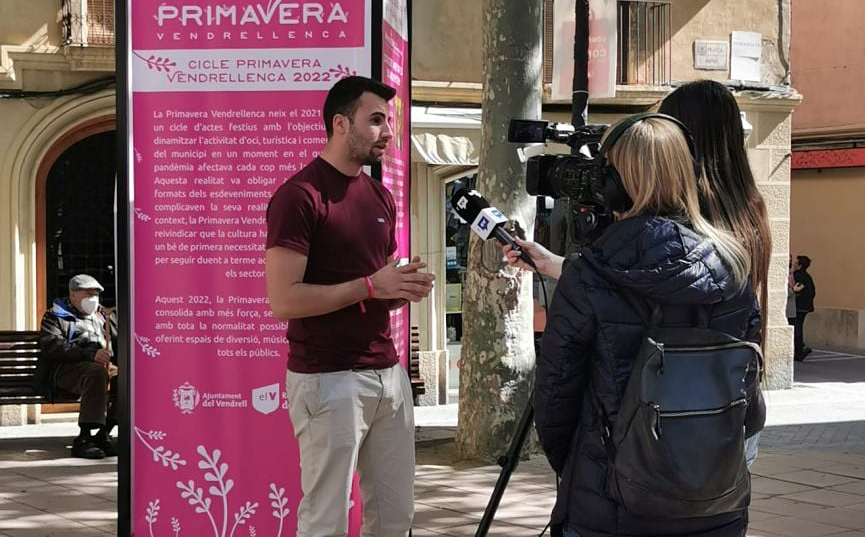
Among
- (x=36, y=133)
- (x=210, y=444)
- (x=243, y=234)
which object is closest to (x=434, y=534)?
(x=210, y=444)

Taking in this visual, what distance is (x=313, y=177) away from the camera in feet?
13.8

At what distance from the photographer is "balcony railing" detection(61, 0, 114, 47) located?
11719 millimetres

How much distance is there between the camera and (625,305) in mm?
3039

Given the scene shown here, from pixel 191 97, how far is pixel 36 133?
7203mm

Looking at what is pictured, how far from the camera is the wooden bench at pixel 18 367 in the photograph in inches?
400

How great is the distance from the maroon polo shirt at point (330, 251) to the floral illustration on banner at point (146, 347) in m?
1.18

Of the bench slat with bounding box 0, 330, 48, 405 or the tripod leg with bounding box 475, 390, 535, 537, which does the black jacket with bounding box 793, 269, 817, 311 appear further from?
the tripod leg with bounding box 475, 390, 535, 537

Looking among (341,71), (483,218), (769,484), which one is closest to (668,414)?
(483,218)

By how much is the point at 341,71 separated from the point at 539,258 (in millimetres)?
1725

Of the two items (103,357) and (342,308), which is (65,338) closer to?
(103,357)

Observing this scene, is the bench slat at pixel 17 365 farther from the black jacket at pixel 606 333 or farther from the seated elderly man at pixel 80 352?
the black jacket at pixel 606 333

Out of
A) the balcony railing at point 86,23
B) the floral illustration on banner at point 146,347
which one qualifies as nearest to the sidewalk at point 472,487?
the floral illustration on banner at point 146,347

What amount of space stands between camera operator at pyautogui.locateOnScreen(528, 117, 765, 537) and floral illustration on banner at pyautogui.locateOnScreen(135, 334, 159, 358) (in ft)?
8.24

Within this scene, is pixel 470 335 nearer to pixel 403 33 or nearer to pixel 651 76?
pixel 403 33
